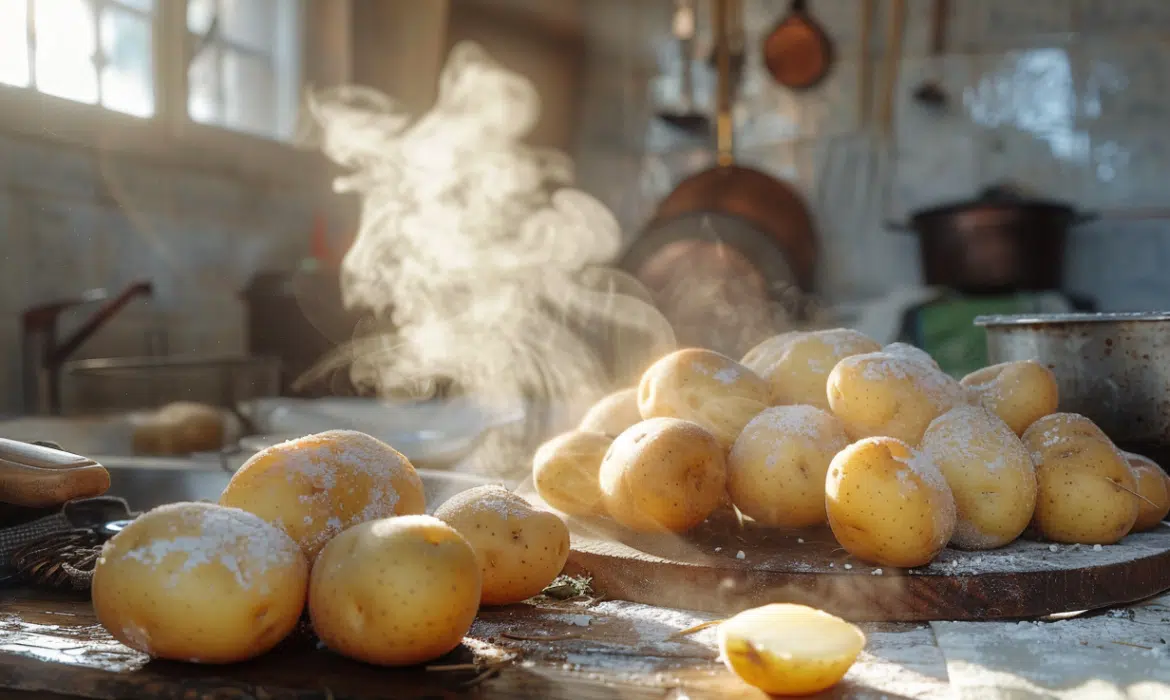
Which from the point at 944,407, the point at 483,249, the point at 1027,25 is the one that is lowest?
the point at 944,407

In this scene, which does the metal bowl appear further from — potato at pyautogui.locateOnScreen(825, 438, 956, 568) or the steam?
the steam

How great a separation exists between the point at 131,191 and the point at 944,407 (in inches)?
134

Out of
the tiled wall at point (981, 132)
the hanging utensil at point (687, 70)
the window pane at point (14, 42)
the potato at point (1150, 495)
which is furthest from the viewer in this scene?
the hanging utensil at point (687, 70)

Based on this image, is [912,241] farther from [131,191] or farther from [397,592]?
[397,592]

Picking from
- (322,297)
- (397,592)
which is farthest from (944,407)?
(322,297)

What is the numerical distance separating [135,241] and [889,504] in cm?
349

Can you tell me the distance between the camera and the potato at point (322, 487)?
3.30 feet

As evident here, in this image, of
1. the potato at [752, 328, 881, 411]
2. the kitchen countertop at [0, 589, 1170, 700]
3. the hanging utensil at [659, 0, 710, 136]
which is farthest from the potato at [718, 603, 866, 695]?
the hanging utensil at [659, 0, 710, 136]

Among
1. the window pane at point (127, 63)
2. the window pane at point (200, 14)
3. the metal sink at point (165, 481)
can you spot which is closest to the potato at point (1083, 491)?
the metal sink at point (165, 481)

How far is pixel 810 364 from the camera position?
4.90 ft

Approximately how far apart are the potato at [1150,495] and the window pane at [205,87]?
3.92m

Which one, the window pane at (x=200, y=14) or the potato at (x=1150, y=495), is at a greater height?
the window pane at (x=200, y=14)

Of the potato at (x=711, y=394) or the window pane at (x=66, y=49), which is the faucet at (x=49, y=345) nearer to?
the window pane at (x=66, y=49)

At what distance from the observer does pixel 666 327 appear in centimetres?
476
